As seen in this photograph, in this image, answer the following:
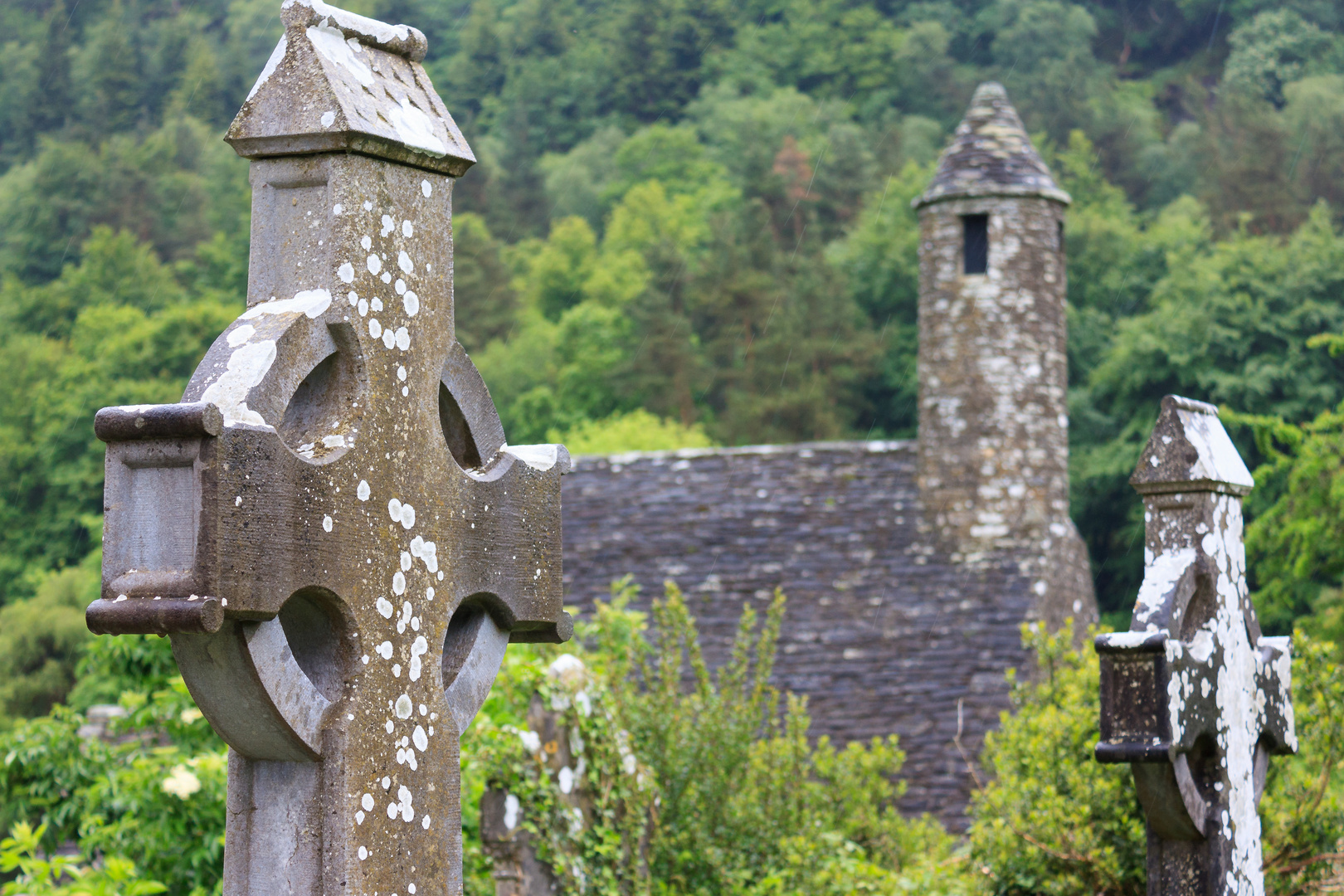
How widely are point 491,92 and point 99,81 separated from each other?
46.5 ft

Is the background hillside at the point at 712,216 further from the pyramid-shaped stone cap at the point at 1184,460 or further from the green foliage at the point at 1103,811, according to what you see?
the pyramid-shaped stone cap at the point at 1184,460

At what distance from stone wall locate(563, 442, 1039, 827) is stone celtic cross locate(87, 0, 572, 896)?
10678mm

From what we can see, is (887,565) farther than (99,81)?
No

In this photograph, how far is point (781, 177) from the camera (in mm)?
46188

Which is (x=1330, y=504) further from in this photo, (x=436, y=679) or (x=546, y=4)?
(x=546, y=4)

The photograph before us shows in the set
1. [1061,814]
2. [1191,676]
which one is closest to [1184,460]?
[1191,676]

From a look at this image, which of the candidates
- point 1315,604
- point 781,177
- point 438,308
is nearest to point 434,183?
point 438,308

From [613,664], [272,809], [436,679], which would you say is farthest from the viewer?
[613,664]

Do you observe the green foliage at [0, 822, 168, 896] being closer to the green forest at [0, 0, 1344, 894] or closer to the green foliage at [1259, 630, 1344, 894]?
the green foliage at [1259, 630, 1344, 894]

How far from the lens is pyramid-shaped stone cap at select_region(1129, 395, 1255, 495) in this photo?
17.1 feet

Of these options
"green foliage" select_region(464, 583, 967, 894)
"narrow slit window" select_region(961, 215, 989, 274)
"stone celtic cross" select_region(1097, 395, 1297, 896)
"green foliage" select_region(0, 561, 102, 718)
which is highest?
"narrow slit window" select_region(961, 215, 989, 274)

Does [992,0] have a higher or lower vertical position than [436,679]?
higher

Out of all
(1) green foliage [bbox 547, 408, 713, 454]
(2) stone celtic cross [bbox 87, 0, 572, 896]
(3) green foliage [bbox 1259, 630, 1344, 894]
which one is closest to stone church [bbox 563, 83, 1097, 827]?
(3) green foliage [bbox 1259, 630, 1344, 894]

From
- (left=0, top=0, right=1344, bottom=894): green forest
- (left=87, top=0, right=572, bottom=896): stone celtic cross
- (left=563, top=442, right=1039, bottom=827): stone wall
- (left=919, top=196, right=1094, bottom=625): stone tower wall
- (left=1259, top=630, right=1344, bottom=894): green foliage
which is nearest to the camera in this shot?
(left=87, top=0, right=572, bottom=896): stone celtic cross
